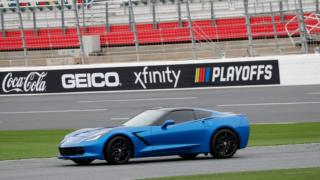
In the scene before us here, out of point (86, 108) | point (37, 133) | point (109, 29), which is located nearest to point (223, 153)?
point (37, 133)

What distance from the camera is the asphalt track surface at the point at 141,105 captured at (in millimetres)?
25344

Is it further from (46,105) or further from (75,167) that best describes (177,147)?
(46,105)

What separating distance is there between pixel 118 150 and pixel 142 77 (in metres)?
17.9

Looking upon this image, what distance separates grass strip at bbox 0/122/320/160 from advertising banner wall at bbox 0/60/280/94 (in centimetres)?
860

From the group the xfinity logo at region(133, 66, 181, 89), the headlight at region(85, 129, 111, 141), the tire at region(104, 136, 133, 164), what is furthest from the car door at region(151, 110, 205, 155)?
the xfinity logo at region(133, 66, 181, 89)

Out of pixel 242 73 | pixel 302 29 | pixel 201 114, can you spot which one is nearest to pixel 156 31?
pixel 242 73

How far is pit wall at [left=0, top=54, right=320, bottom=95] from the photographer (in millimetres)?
31125

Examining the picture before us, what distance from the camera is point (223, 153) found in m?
15.7

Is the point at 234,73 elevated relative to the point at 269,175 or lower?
elevated

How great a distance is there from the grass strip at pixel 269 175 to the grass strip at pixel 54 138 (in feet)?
19.8

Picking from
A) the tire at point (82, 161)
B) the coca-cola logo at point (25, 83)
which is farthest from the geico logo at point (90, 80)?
the tire at point (82, 161)

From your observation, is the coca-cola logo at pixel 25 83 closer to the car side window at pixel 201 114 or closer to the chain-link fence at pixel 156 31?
the chain-link fence at pixel 156 31

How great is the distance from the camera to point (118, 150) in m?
14.8

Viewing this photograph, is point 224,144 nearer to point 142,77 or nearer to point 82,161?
point 82,161
